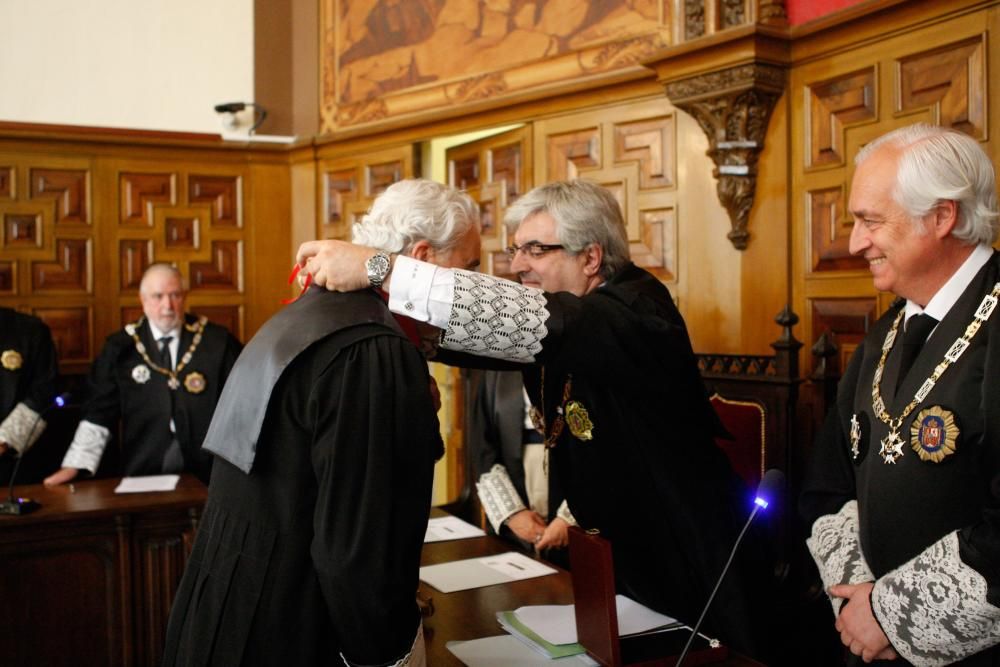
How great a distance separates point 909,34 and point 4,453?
15.9 feet

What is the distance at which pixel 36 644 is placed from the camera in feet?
12.4

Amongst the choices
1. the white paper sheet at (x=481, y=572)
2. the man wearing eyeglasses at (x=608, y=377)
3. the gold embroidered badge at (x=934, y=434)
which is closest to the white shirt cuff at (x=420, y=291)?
the man wearing eyeglasses at (x=608, y=377)

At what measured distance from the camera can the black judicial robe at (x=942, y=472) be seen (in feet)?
5.69

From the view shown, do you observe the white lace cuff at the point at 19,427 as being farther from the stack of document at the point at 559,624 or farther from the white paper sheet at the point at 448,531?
the stack of document at the point at 559,624

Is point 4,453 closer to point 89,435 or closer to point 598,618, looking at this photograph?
point 89,435

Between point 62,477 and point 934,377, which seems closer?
point 934,377

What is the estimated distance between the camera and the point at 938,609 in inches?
68.4

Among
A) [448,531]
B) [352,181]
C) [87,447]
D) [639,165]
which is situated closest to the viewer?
[448,531]

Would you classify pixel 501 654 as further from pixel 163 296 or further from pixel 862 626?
pixel 163 296

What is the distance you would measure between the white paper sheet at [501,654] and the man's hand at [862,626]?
1.84 feet

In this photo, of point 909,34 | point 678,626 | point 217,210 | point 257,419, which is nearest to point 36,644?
point 257,419

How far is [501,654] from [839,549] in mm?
814

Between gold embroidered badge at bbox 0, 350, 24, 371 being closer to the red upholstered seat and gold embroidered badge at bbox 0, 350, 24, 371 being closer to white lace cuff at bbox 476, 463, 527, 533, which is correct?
white lace cuff at bbox 476, 463, 527, 533

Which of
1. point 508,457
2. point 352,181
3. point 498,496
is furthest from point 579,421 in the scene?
point 352,181
